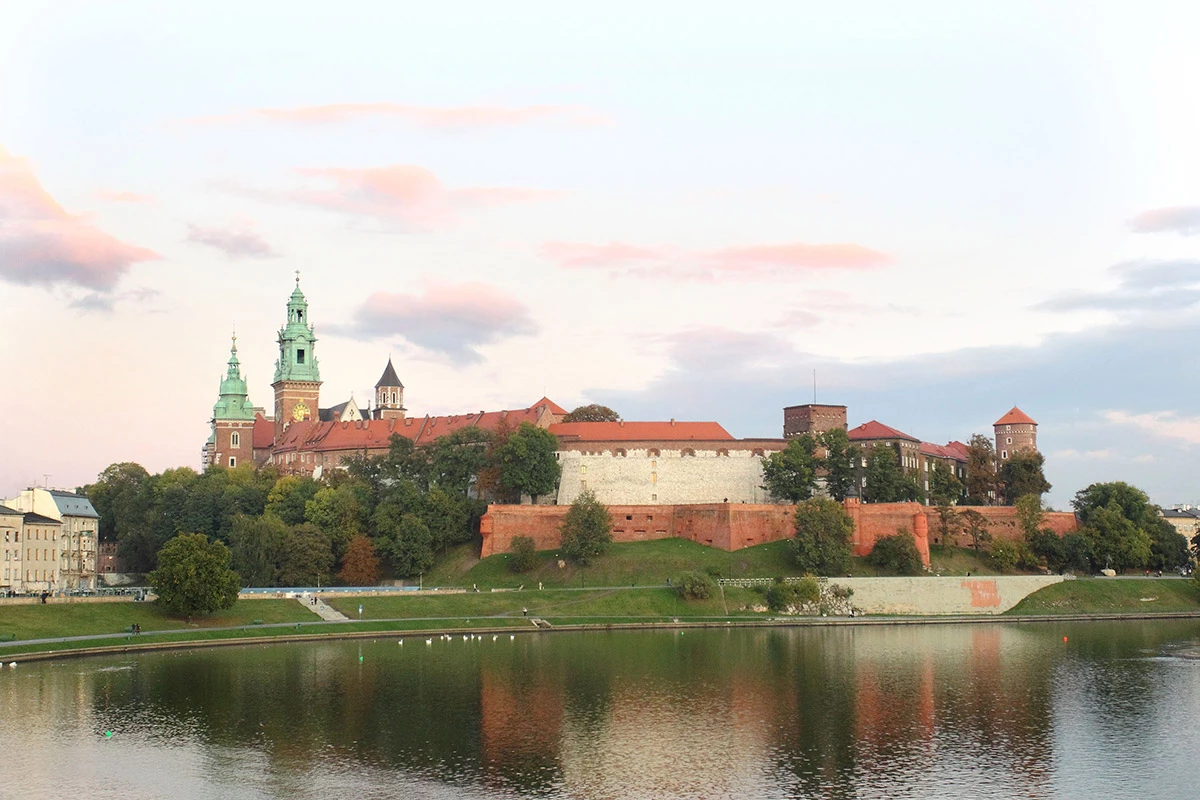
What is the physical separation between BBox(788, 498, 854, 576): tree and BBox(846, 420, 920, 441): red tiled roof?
86.6 ft

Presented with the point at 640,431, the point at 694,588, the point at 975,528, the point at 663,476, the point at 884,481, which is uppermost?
the point at 640,431

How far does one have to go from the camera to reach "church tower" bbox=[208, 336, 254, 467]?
397ft

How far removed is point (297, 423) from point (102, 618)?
201 feet

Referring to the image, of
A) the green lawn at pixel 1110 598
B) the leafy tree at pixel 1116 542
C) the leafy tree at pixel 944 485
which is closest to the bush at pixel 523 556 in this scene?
the green lawn at pixel 1110 598

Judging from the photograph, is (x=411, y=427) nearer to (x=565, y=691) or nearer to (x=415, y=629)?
(x=415, y=629)

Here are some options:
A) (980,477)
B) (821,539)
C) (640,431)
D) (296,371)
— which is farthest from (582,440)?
(296,371)

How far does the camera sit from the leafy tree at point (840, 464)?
88688mm

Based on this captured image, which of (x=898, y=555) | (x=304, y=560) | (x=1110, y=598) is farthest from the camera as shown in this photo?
(x=304, y=560)

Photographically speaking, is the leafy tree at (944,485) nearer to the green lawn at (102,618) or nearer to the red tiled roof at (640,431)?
the red tiled roof at (640,431)

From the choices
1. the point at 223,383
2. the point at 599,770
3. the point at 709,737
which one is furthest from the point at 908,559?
the point at 223,383

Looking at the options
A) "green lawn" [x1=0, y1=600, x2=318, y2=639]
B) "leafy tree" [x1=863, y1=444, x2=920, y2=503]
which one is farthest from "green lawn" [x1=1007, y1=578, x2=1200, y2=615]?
"green lawn" [x1=0, y1=600, x2=318, y2=639]

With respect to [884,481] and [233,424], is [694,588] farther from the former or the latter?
[233,424]

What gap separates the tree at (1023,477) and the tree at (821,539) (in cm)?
2752

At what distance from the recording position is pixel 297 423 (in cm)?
11825
